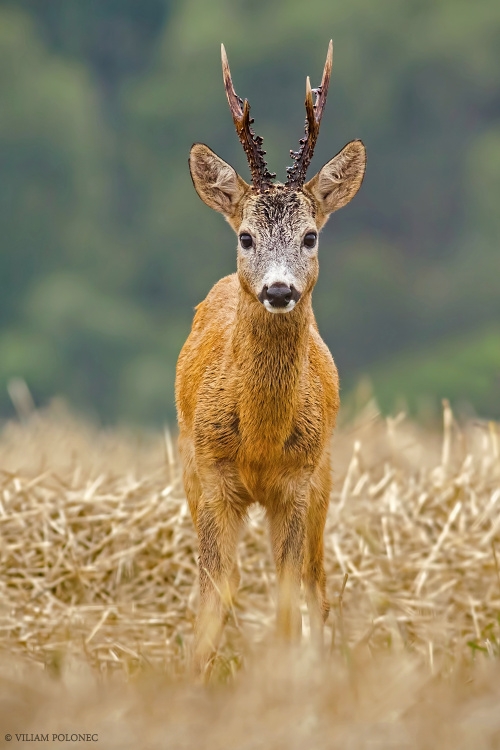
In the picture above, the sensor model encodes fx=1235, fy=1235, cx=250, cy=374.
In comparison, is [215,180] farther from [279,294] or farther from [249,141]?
[279,294]

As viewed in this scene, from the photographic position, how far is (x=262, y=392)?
510 centimetres

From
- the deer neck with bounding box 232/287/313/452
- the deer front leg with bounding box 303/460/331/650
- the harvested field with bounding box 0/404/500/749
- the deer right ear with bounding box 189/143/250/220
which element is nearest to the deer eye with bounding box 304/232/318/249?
the deer neck with bounding box 232/287/313/452

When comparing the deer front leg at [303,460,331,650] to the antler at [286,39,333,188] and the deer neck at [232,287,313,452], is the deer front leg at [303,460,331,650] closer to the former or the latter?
the deer neck at [232,287,313,452]

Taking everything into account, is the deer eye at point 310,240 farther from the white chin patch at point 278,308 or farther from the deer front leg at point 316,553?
the deer front leg at point 316,553

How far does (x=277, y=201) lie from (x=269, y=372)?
714mm

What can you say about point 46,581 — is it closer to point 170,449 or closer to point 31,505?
point 31,505

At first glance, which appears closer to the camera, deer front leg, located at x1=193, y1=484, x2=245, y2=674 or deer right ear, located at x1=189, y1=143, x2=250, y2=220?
deer front leg, located at x1=193, y1=484, x2=245, y2=674

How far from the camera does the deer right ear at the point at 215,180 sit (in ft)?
17.6

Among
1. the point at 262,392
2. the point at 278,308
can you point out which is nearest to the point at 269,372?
the point at 262,392

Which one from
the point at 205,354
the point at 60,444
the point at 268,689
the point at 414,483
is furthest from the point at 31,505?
the point at 268,689

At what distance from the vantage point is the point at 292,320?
507 centimetres

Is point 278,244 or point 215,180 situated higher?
point 215,180

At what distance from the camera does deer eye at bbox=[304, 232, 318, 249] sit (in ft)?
16.8

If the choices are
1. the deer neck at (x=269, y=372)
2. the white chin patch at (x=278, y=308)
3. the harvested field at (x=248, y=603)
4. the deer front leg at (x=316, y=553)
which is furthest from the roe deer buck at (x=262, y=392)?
the deer front leg at (x=316, y=553)
